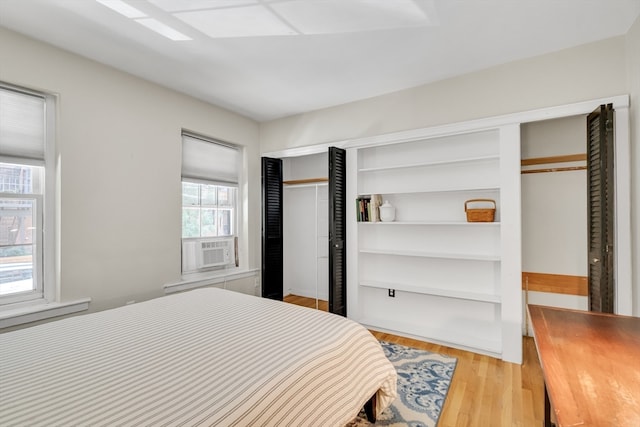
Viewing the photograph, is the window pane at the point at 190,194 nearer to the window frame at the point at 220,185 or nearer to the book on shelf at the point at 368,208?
the window frame at the point at 220,185

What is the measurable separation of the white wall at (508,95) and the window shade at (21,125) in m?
2.49

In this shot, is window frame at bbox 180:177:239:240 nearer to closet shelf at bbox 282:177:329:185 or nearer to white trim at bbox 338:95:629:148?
closet shelf at bbox 282:177:329:185

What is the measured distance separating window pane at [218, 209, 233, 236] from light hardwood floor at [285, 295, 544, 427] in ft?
9.03

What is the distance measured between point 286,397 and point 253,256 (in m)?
2.95

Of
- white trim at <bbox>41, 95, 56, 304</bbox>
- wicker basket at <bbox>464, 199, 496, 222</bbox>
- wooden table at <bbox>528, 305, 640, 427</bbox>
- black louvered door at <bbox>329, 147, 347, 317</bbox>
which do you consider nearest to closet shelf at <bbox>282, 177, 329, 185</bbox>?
black louvered door at <bbox>329, 147, 347, 317</bbox>

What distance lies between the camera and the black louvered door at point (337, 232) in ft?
10.7

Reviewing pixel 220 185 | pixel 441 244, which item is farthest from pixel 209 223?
pixel 441 244

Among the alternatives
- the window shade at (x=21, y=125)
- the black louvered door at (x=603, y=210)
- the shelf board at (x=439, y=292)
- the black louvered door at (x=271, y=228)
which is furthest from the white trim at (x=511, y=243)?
the window shade at (x=21, y=125)

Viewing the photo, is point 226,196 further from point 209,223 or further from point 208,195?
point 209,223

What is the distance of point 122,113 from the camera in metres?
2.68

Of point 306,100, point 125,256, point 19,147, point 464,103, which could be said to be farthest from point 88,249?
point 464,103

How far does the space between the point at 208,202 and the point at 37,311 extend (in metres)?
1.82

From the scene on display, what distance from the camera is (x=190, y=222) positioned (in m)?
3.37

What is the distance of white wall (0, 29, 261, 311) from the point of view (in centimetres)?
230
